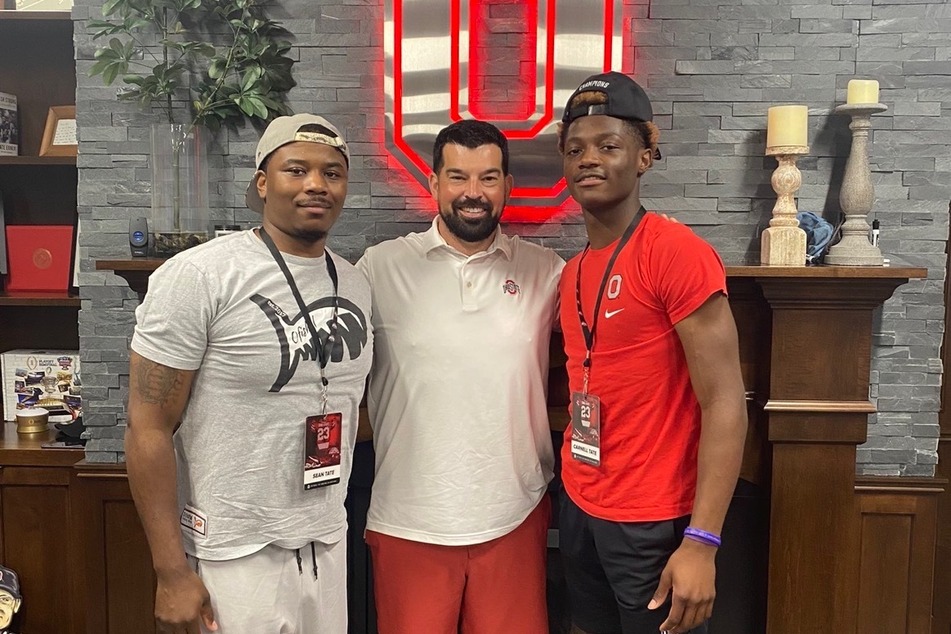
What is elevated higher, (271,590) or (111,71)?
(111,71)

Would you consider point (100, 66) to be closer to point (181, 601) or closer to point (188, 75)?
point (188, 75)

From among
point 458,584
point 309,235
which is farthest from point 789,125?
point 458,584

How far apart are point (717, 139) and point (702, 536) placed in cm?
133

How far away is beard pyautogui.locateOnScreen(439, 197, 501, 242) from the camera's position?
166 centimetres

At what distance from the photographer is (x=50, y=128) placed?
2.74 m

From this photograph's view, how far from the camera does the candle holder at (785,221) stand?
2.00m

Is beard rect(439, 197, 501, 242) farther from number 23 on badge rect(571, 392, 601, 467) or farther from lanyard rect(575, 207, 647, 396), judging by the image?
number 23 on badge rect(571, 392, 601, 467)

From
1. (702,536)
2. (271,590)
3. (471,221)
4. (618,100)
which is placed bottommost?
(271,590)

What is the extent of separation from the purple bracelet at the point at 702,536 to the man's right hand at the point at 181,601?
38.3 inches

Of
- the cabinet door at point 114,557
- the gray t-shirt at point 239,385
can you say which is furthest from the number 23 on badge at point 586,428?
the cabinet door at point 114,557

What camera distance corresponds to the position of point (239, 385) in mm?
1393

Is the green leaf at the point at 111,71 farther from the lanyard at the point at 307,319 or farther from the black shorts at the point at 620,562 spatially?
the black shorts at the point at 620,562

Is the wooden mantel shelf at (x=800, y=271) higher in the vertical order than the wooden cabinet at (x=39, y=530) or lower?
higher

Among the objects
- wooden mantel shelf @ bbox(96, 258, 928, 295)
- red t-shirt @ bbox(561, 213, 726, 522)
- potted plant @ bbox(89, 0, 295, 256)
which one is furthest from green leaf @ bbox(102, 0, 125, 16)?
red t-shirt @ bbox(561, 213, 726, 522)
